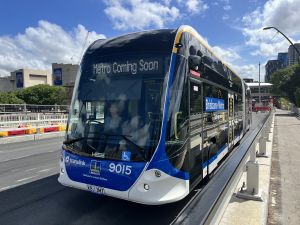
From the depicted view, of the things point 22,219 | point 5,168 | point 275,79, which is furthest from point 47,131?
point 275,79

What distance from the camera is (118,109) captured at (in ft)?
17.8

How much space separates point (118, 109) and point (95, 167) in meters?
1.04

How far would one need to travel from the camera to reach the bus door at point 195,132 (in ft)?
18.9

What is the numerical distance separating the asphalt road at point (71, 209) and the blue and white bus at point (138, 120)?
1.82 feet

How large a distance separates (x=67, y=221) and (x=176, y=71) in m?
3.09

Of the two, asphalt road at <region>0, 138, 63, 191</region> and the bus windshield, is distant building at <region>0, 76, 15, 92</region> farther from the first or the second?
the bus windshield

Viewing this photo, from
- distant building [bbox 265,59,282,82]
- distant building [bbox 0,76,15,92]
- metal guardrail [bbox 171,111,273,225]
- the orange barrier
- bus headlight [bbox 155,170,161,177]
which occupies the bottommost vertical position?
the orange barrier

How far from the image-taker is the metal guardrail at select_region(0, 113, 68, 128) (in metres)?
20.7

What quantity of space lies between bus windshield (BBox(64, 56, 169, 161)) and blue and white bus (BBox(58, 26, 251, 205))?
0.05ft

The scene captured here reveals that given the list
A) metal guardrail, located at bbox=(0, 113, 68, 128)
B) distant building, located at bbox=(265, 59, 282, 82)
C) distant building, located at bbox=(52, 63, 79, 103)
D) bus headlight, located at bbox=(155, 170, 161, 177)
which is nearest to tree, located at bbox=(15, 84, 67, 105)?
distant building, located at bbox=(52, 63, 79, 103)

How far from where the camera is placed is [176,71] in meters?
5.32

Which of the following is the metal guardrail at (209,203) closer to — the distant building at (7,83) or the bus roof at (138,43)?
the bus roof at (138,43)

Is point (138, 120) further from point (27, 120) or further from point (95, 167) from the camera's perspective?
point (27, 120)

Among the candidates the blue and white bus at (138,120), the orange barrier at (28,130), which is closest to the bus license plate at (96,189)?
the blue and white bus at (138,120)
